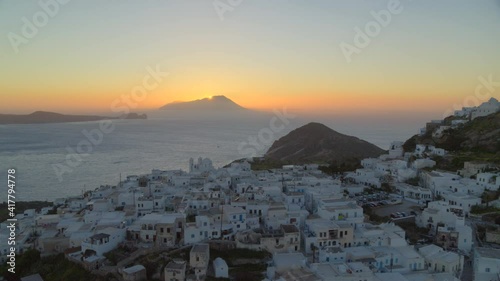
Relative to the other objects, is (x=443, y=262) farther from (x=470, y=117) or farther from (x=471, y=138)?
(x=470, y=117)

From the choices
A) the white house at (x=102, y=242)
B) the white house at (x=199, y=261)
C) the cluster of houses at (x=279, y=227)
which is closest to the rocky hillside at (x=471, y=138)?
the cluster of houses at (x=279, y=227)

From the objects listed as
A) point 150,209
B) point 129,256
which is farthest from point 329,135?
point 129,256

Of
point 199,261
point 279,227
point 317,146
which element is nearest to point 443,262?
point 279,227

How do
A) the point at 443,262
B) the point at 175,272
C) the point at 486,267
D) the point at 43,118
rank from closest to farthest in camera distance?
1. the point at 175,272
2. the point at 486,267
3. the point at 443,262
4. the point at 43,118

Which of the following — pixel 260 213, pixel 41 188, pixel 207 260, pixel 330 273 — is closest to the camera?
pixel 330 273

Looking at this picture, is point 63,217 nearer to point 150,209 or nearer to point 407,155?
point 150,209
